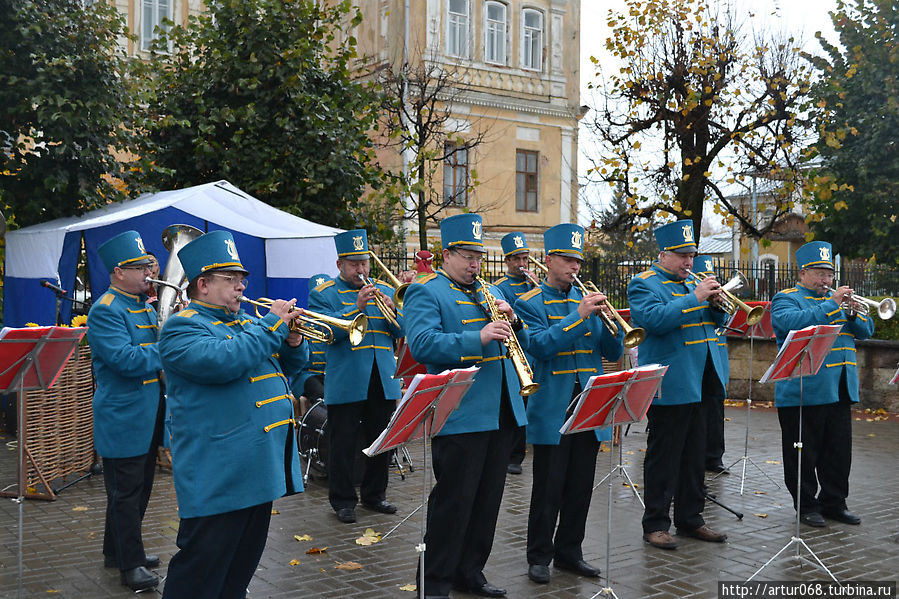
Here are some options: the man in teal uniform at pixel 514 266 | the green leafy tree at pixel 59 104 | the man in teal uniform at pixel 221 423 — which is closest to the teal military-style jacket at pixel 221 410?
the man in teal uniform at pixel 221 423

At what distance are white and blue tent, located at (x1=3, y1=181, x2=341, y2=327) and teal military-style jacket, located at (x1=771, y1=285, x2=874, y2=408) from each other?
5.83 meters

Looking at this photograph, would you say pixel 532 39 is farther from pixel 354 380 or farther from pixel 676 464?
pixel 676 464

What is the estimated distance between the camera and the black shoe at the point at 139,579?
5.84 m

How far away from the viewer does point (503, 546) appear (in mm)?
6902

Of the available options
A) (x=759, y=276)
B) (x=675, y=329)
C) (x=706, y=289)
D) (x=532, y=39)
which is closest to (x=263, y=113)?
(x=675, y=329)

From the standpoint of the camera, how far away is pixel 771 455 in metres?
10.7

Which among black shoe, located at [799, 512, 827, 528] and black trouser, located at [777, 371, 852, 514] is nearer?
black shoe, located at [799, 512, 827, 528]

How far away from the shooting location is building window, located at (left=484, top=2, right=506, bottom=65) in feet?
94.2

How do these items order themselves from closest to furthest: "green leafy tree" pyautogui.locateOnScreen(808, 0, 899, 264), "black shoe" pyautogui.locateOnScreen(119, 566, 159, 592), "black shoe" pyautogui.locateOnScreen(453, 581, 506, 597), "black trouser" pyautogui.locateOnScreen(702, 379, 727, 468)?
"black shoe" pyautogui.locateOnScreen(453, 581, 506, 597) → "black shoe" pyautogui.locateOnScreen(119, 566, 159, 592) → "black trouser" pyautogui.locateOnScreen(702, 379, 727, 468) → "green leafy tree" pyautogui.locateOnScreen(808, 0, 899, 264)

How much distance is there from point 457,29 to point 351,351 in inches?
858

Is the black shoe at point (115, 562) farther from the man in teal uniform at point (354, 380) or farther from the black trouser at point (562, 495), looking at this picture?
the black trouser at point (562, 495)

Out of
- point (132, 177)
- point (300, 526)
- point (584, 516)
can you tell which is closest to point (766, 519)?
point (584, 516)

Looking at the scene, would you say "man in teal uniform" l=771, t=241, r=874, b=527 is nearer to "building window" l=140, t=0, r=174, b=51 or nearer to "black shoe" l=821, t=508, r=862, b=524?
"black shoe" l=821, t=508, r=862, b=524

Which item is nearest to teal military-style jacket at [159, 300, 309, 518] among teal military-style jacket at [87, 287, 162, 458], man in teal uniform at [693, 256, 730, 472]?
teal military-style jacket at [87, 287, 162, 458]
